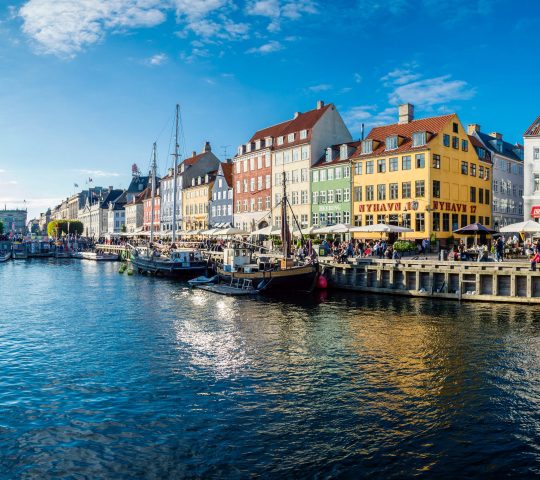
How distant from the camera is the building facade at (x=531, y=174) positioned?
49094 millimetres

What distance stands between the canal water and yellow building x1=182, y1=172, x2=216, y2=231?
221 feet

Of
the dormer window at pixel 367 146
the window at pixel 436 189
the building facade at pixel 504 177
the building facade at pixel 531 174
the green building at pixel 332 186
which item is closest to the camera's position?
the building facade at pixel 531 174

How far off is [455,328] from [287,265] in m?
17.5

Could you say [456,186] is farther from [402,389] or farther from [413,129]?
[402,389]

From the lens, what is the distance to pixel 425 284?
38281 mm

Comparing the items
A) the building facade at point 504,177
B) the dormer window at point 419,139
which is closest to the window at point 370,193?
the dormer window at point 419,139

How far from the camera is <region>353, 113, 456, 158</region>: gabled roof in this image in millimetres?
59531

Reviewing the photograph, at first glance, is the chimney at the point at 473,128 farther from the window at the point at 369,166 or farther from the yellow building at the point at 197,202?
the yellow building at the point at 197,202

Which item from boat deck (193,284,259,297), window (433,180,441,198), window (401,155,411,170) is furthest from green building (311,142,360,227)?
boat deck (193,284,259,297)

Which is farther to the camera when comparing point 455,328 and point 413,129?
point 413,129

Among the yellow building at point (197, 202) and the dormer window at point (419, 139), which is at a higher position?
the dormer window at point (419, 139)

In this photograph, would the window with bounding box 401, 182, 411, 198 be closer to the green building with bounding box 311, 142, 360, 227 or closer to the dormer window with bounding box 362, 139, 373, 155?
the dormer window with bounding box 362, 139, 373, 155

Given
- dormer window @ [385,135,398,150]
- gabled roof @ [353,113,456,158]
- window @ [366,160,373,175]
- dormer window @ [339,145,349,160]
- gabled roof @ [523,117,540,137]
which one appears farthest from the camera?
dormer window @ [339,145,349,160]

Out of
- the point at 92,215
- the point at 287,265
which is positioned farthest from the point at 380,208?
the point at 92,215
